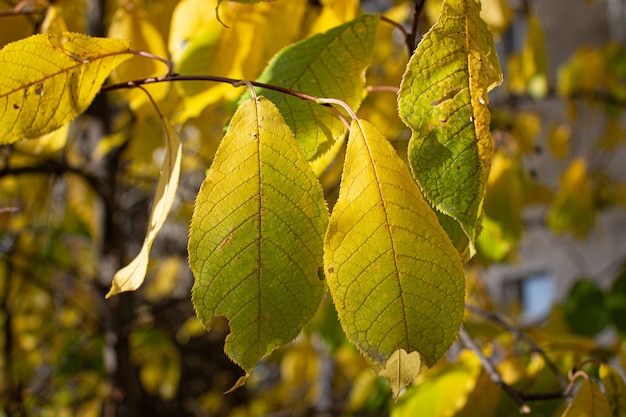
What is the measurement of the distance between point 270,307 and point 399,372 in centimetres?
10

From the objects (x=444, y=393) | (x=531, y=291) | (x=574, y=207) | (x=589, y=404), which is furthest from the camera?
(x=531, y=291)

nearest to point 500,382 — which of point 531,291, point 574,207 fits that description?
point 574,207

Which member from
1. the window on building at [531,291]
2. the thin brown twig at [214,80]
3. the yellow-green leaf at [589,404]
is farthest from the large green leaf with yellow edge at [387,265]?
the window on building at [531,291]

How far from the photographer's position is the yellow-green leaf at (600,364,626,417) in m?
0.64

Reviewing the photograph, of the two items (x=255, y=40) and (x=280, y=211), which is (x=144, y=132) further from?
(x=280, y=211)

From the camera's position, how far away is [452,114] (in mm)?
441

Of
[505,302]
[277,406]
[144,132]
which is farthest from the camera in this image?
[505,302]

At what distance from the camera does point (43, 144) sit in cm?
79

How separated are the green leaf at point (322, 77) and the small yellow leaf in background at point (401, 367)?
0.20 metres

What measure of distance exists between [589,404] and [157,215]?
1.40 ft

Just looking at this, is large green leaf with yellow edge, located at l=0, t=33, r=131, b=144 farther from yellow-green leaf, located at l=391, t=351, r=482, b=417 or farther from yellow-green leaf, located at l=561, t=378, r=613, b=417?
yellow-green leaf, located at l=391, t=351, r=482, b=417

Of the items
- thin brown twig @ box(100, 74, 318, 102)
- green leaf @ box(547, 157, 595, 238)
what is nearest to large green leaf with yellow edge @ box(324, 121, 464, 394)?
thin brown twig @ box(100, 74, 318, 102)

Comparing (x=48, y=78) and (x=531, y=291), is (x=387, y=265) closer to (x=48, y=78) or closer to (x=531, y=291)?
(x=48, y=78)

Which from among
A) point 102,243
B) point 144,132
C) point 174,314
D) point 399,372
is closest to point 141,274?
point 399,372
